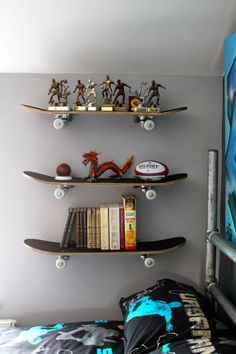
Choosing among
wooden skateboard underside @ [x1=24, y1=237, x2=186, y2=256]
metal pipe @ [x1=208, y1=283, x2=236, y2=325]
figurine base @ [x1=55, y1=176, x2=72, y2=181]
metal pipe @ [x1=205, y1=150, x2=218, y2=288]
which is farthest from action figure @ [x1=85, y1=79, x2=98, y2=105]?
Answer: metal pipe @ [x1=208, y1=283, x2=236, y2=325]

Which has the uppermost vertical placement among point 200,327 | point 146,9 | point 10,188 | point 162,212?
point 146,9

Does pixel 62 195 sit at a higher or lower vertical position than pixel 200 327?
higher

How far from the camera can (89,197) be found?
208cm

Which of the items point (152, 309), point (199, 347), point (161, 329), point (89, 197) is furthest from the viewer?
point (89, 197)

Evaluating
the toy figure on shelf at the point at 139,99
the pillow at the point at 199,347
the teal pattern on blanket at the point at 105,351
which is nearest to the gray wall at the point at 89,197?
the toy figure on shelf at the point at 139,99

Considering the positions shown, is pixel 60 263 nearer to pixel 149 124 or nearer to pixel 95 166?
pixel 95 166

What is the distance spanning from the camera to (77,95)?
2002 mm

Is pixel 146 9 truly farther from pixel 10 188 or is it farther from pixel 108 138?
pixel 10 188

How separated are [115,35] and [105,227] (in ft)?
3.23

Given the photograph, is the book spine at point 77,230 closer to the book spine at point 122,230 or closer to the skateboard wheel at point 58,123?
the book spine at point 122,230

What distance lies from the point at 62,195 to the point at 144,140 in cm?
56

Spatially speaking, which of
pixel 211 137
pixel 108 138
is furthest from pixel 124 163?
pixel 211 137

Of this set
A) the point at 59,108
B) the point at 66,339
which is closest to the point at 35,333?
the point at 66,339

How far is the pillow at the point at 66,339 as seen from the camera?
1.65 m
